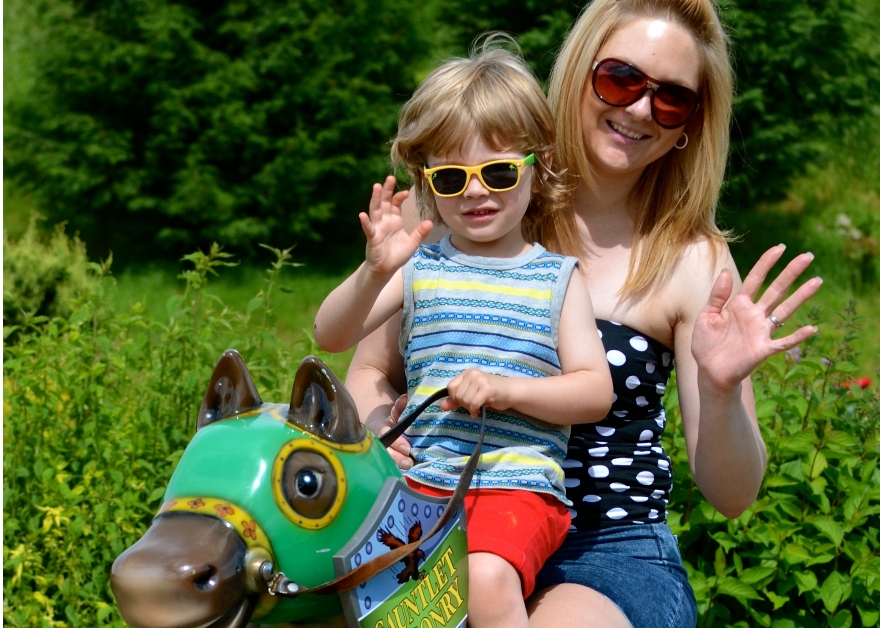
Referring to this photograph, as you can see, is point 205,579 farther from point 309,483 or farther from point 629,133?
point 629,133

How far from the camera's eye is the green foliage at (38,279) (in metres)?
6.79

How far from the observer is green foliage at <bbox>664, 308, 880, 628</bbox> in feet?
9.59

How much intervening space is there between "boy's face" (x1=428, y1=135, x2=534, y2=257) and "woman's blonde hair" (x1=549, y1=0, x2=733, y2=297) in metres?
0.36

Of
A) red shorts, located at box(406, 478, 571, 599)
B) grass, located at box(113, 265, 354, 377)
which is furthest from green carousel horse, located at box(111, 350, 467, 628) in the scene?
grass, located at box(113, 265, 354, 377)

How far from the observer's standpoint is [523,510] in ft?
6.37

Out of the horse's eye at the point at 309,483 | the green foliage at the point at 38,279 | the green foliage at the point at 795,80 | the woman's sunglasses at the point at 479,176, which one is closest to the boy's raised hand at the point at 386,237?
the woman's sunglasses at the point at 479,176

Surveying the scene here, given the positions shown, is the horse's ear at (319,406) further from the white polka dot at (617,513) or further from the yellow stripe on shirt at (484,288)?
the white polka dot at (617,513)

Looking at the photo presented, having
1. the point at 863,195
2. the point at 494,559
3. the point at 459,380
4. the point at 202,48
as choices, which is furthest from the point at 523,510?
the point at 863,195

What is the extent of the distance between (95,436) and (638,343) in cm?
228

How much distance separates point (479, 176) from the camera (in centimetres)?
208

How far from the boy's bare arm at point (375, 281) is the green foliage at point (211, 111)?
22.8ft

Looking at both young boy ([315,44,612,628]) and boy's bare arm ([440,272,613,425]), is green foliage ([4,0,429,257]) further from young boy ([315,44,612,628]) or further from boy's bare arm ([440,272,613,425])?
boy's bare arm ([440,272,613,425])

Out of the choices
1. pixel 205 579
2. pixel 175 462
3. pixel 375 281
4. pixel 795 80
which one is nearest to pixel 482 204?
pixel 375 281

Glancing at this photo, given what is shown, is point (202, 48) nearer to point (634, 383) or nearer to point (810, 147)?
point (810, 147)
